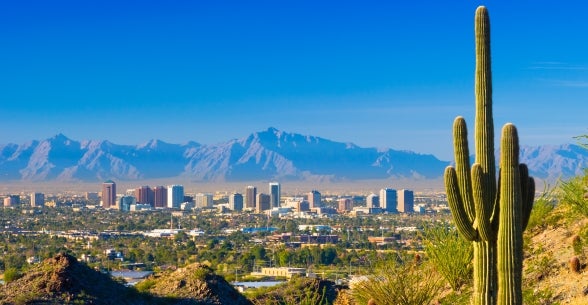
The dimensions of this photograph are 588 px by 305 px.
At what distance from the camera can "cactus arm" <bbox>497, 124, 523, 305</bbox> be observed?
34.7 ft

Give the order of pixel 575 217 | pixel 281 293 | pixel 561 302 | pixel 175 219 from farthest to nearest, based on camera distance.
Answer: pixel 175 219 < pixel 281 293 < pixel 575 217 < pixel 561 302

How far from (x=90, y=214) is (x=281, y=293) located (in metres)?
159

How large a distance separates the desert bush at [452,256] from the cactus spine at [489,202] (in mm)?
4615

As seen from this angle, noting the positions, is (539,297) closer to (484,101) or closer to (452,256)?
(452,256)

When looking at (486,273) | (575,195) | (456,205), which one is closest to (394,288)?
(486,273)

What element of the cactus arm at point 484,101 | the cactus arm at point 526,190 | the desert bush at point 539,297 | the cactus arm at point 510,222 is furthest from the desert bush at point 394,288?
the cactus arm at point 484,101

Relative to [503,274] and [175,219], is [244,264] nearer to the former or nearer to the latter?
[503,274]

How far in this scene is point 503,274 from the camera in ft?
35.1

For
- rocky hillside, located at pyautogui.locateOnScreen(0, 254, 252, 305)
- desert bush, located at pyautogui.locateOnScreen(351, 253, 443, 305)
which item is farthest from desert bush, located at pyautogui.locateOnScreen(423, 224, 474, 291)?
rocky hillside, located at pyautogui.locateOnScreen(0, 254, 252, 305)

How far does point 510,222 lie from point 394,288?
14.0 feet

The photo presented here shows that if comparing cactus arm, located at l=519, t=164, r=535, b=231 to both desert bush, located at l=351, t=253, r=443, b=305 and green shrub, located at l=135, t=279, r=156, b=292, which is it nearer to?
desert bush, located at l=351, t=253, r=443, b=305

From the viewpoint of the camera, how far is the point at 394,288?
14.5 m

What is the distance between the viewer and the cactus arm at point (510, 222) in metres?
10.6

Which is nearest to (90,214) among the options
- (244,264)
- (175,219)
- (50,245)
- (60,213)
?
(60,213)
